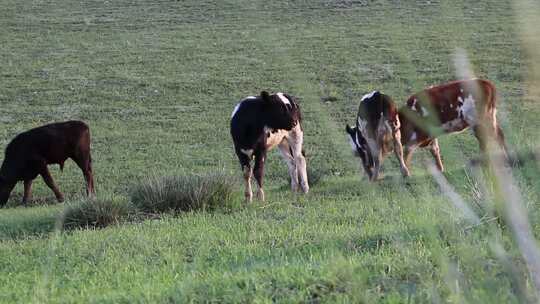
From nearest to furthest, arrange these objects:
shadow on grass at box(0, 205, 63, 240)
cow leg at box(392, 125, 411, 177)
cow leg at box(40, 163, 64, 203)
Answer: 1. shadow on grass at box(0, 205, 63, 240)
2. cow leg at box(392, 125, 411, 177)
3. cow leg at box(40, 163, 64, 203)

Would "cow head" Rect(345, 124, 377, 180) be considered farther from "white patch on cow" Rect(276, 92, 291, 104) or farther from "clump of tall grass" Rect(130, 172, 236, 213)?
"clump of tall grass" Rect(130, 172, 236, 213)

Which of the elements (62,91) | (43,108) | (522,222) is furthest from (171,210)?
(62,91)

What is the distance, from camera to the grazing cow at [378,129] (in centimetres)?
1409

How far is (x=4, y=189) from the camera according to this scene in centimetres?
1630

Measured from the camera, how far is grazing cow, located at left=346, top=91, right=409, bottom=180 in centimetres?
1409

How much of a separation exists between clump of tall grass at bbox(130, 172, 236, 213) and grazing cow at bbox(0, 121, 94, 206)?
528cm

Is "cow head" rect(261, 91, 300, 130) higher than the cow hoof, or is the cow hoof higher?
"cow head" rect(261, 91, 300, 130)

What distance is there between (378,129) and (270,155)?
4.77 metres

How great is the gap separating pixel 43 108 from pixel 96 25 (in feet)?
54.2

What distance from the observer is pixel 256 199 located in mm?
12477

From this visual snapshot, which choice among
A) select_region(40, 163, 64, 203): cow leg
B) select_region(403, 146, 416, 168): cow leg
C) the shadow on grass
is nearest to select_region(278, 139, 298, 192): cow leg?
select_region(403, 146, 416, 168): cow leg

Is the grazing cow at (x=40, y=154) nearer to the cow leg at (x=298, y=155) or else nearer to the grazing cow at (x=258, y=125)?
the grazing cow at (x=258, y=125)

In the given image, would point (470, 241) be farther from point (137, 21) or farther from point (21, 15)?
point (21, 15)

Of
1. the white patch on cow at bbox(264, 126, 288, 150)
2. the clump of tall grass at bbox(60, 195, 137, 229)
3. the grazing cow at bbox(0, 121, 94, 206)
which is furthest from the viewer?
the grazing cow at bbox(0, 121, 94, 206)
